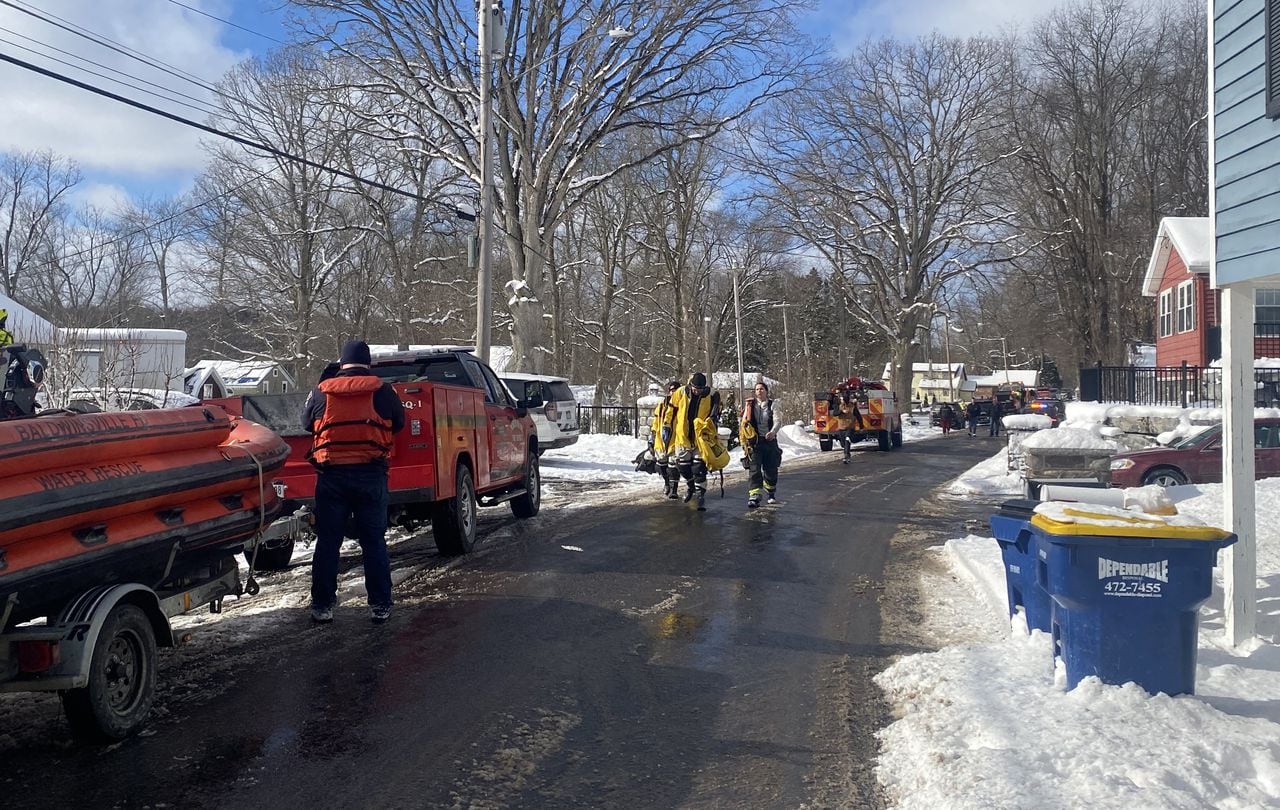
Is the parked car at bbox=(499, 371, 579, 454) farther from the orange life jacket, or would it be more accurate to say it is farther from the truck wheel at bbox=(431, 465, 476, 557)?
the orange life jacket

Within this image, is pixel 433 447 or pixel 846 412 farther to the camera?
pixel 846 412

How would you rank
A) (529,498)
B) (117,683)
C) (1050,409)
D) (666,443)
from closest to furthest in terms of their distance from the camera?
1. (117,683)
2. (529,498)
3. (666,443)
4. (1050,409)

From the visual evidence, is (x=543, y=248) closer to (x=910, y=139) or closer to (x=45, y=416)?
(x=45, y=416)

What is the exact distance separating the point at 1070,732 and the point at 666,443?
1018 centimetres

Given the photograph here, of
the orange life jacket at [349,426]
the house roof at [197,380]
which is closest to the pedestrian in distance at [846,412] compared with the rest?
the house roof at [197,380]

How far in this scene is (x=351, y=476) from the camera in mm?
7312

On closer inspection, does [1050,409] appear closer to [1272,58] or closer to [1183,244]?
[1183,244]

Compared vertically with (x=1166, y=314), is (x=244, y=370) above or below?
below

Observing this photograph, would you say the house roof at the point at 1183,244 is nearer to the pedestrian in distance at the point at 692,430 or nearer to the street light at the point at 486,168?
the street light at the point at 486,168

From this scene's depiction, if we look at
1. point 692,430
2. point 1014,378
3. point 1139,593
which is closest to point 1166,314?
point 692,430

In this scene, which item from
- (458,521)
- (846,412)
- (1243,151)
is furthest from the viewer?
(846,412)

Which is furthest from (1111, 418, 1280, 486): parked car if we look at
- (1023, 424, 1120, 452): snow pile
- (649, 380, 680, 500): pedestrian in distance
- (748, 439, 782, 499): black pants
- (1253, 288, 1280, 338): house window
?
(1253, 288, 1280, 338): house window

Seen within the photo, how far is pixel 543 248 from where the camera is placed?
85.0ft

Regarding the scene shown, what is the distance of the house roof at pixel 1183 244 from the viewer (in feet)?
103
